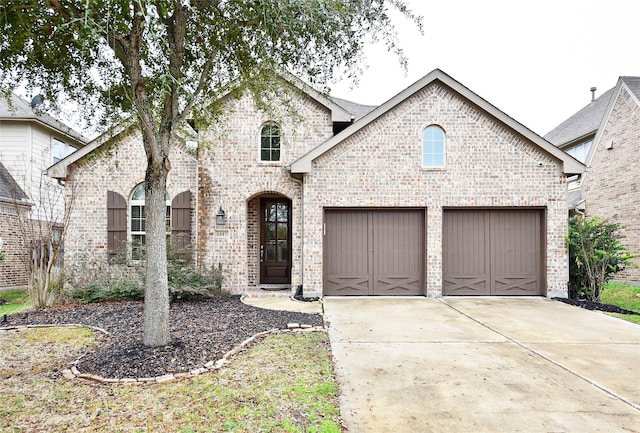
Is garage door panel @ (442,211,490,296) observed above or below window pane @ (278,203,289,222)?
below

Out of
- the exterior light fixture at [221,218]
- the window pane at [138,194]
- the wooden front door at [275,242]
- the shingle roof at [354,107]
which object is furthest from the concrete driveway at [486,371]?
the shingle roof at [354,107]

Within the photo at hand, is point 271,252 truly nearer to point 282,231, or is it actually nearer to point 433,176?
point 282,231

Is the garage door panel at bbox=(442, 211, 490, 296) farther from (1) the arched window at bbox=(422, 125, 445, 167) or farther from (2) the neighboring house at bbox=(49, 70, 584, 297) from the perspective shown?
(1) the arched window at bbox=(422, 125, 445, 167)

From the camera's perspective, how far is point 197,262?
977cm

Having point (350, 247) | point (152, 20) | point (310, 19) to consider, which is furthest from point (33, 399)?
point (350, 247)

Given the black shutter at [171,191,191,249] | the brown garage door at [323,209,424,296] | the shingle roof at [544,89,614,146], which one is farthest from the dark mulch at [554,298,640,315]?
the black shutter at [171,191,191,249]

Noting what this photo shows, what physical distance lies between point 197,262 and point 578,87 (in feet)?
136

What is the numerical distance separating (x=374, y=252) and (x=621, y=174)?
34.5 ft

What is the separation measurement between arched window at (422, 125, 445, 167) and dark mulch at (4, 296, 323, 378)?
5.09 meters

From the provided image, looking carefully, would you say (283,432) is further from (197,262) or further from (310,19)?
(197,262)

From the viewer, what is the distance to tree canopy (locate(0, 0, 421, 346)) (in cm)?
457

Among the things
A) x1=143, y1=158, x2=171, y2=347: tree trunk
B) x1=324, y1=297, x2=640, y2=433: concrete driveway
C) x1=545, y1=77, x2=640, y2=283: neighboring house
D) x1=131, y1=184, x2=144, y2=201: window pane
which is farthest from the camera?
x1=545, y1=77, x2=640, y2=283: neighboring house

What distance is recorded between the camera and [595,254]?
873 cm

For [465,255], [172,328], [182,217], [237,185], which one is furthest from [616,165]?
[172,328]
